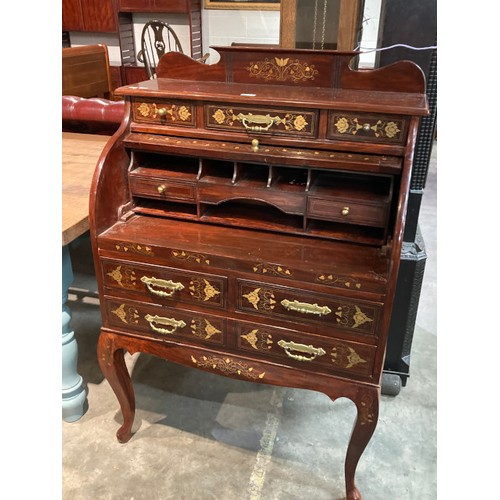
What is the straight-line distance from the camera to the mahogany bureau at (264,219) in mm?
1276

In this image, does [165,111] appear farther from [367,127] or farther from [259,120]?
[367,127]

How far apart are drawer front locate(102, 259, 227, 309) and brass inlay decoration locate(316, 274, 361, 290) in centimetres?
28

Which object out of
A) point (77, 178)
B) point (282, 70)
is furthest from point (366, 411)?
point (77, 178)

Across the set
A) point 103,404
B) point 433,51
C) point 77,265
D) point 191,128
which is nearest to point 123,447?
point 103,404

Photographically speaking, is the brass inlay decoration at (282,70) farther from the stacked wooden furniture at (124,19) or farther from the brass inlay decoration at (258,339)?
the stacked wooden furniture at (124,19)

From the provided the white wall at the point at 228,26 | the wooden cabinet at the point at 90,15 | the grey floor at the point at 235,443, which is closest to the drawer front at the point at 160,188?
the grey floor at the point at 235,443

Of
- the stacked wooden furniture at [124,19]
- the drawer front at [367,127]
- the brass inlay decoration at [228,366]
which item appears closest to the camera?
the drawer front at [367,127]

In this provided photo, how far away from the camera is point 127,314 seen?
5.01 feet

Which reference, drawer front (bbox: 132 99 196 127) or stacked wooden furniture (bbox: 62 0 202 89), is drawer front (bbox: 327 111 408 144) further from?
stacked wooden furniture (bbox: 62 0 202 89)

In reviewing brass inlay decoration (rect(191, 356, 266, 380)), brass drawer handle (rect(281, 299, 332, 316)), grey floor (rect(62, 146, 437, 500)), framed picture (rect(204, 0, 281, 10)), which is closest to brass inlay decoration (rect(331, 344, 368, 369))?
brass drawer handle (rect(281, 299, 332, 316))

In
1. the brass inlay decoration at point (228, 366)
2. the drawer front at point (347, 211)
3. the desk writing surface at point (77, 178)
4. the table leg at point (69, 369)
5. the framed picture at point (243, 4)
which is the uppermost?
the framed picture at point (243, 4)

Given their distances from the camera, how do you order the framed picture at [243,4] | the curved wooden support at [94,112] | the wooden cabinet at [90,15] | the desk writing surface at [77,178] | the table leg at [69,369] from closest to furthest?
the desk writing surface at [77,178] < the table leg at [69,369] < the curved wooden support at [94,112] < the framed picture at [243,4] < the wooden cabinet at [90,15]

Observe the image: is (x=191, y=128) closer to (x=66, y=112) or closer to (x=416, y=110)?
(x=416, y=110)

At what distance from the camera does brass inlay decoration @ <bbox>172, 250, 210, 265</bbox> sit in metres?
1.35
